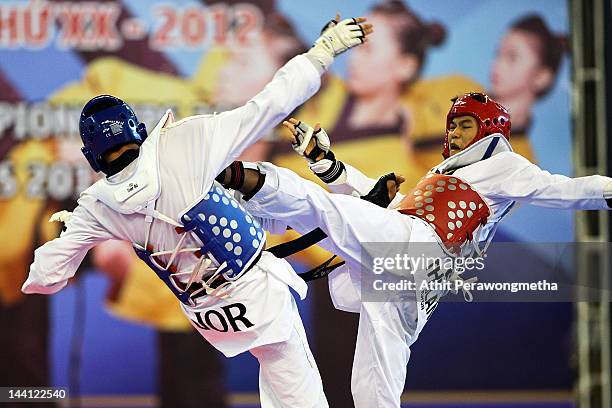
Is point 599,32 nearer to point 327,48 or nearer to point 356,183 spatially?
point 356,183

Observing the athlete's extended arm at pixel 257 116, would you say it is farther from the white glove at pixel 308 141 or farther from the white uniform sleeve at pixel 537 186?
the white uniform sleeve at pixel 537 186

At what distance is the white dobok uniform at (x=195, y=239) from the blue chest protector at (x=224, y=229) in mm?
44

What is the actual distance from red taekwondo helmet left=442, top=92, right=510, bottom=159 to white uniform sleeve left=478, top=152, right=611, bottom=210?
168 mm

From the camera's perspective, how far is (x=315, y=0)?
7.79m

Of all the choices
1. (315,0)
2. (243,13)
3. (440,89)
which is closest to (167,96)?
(243,13)

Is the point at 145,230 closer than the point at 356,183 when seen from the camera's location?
Yes

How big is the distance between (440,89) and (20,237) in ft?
11.6

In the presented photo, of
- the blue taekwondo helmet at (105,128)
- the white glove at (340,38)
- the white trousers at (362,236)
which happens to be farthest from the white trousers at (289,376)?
the white glove at (340,38)

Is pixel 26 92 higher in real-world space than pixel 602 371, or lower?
higher

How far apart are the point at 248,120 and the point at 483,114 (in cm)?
146

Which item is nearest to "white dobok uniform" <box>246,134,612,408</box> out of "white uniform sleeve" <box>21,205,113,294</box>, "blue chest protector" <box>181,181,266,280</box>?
"blue chest protector" <box>181,181,266,280</box>

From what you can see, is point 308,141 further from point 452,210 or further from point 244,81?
point 244,81

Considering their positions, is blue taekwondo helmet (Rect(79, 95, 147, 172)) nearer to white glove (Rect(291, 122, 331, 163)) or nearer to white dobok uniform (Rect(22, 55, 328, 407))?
white dobok uniform (Rect(22, 55, 328, 407))

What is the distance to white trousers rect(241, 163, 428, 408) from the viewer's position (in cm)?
463
